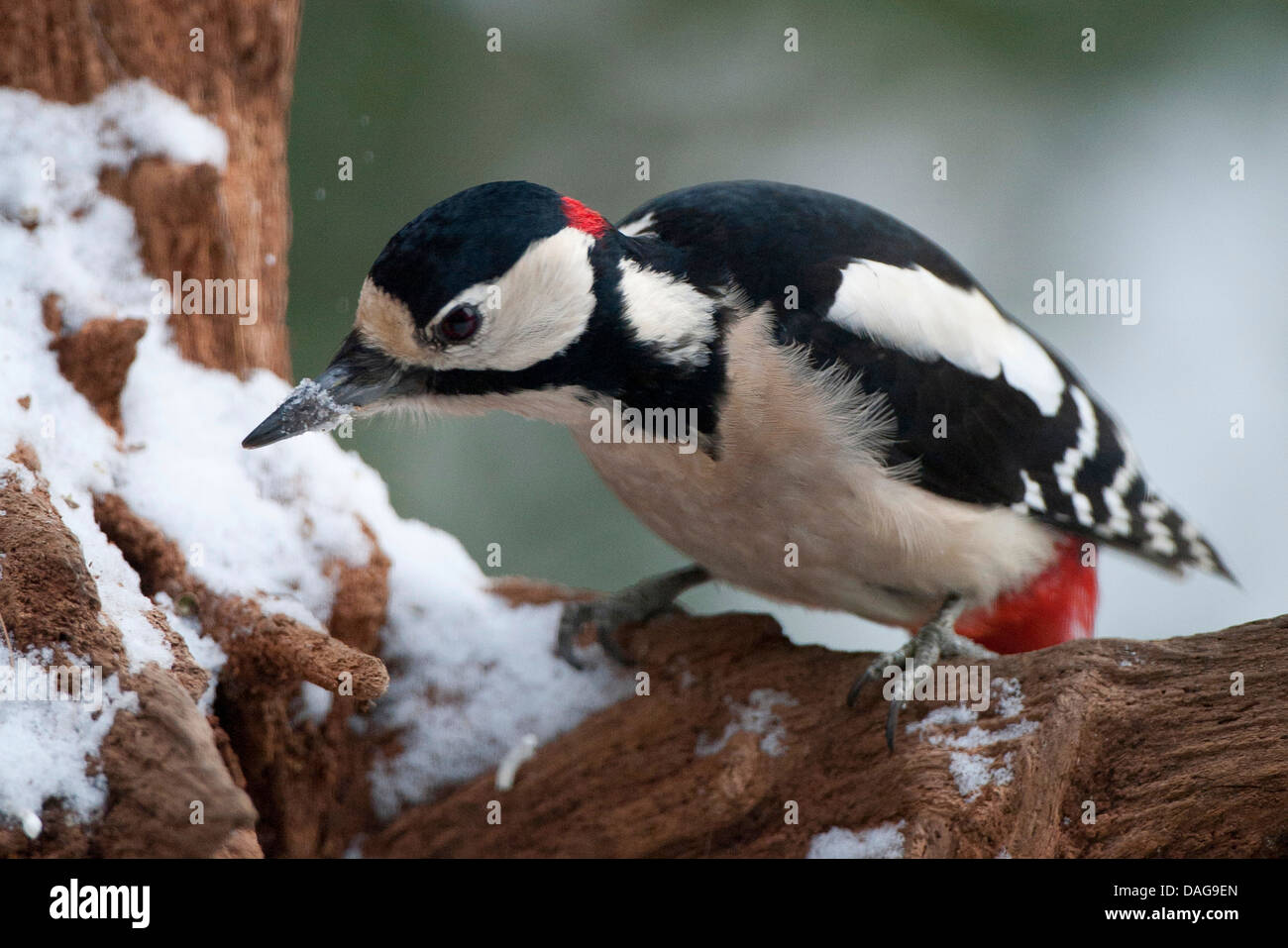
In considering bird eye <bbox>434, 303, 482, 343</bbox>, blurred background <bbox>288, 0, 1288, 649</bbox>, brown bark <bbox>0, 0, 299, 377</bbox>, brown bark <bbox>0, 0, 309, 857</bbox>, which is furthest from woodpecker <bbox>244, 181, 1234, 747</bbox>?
blurred background <bbox>288, 0, 1288, 649</bbox>

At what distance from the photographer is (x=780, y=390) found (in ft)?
7.07

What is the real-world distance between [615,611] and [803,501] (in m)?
0.53

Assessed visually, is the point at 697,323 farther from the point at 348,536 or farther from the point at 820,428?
the point at 348,536

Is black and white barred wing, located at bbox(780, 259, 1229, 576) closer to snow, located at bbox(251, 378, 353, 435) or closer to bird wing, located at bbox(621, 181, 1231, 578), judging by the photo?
bird wing, located at bbox(621, 181, 1231, 578)

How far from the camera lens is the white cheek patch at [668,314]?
2.06 m

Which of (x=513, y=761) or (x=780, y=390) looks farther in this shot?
(x=513, y=761)

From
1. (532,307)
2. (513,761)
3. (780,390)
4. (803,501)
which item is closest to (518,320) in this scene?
(532,307)

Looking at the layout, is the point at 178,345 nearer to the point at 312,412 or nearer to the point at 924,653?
the point at 312,412

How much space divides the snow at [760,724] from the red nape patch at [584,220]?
0.92m

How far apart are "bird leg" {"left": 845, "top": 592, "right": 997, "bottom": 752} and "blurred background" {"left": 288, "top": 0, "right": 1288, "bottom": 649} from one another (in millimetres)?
1266

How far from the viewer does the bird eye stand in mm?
1899

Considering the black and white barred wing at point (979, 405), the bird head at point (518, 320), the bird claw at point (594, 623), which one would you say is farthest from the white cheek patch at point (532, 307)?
the bird claw at point (594, 623)

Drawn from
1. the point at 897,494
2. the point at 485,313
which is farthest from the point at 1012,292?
the point at 485,313

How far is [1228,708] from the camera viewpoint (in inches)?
72.1
